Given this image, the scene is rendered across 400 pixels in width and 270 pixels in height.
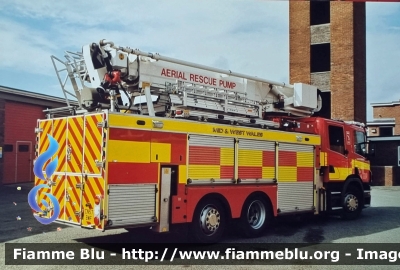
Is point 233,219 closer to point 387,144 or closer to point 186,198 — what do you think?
point 186,198

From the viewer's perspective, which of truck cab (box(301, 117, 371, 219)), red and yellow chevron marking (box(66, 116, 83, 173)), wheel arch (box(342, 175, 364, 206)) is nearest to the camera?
red and yellow chevron marking (box(66, 116, 83, 173))

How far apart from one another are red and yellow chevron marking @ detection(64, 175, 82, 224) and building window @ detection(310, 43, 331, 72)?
26464 millimetres

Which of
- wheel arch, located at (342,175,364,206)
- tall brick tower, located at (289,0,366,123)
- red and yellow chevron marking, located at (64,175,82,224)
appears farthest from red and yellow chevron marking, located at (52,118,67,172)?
tall brick tower, located at (289,0,366,123)

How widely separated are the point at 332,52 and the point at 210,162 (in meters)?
24.0

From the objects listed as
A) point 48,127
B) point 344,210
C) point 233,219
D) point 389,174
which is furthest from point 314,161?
point 389,174

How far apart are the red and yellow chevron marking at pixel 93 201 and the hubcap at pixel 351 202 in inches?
308

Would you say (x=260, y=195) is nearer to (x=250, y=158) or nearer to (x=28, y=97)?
(x=250, y=158)

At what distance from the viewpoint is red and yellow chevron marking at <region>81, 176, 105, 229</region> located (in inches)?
283

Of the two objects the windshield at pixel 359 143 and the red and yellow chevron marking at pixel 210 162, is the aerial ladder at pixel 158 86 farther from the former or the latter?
the windshield at pixel 359 143

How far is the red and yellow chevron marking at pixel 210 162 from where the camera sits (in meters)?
8.64

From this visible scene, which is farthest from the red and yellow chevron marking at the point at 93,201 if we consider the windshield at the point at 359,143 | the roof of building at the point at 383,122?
the roof of building at the point at 383,122

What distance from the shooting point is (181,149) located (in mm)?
8430

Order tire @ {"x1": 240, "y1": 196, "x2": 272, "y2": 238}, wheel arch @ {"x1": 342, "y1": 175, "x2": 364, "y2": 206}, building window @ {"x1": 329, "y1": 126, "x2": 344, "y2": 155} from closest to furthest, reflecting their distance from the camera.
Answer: tire @ {"x1": 240, "y1": 196, "x2": 272, "y2": 238}, building window @ {"x1": 329, "y1": 126, "x2": 344, "y2": 155}, wheel arch @ {"x1": 342, "y1": 175, "x2": 364, "y2": 206}

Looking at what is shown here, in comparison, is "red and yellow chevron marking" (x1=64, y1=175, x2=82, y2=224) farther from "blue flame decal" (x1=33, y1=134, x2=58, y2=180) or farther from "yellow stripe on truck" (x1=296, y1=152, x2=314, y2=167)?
"yellow stripe on truck" (x1=296, y1=152, x2=314, y2=167)
